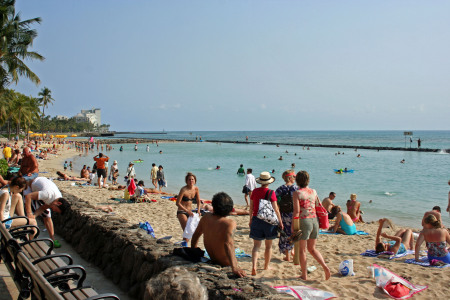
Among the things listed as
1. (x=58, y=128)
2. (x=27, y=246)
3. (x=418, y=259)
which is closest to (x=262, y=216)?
(x=27, y=246)

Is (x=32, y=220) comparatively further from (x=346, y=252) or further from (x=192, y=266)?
(x=346, y=252)

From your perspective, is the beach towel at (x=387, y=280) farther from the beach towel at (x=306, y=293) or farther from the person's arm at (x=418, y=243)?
the person's arm at (x=418, y=243)

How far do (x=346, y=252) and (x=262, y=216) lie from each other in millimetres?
3153

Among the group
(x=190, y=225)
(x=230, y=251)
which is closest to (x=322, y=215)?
(x=190, y=225)

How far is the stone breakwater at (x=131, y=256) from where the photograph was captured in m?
3.10

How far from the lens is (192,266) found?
360cm

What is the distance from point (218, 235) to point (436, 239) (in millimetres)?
4554

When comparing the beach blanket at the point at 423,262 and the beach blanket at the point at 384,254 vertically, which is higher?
the beach blanket at the point at 423,262

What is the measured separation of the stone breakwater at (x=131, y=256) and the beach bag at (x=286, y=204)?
185 cm

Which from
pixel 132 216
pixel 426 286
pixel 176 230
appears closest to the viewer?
pixel 426 286

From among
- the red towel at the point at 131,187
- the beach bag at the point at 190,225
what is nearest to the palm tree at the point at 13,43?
the red towel at the point at 131,187

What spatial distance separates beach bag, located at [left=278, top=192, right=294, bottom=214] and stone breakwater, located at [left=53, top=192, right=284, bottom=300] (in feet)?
6.08

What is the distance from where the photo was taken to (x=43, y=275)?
3.22 metres

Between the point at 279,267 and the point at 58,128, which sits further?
the point at 58,128
